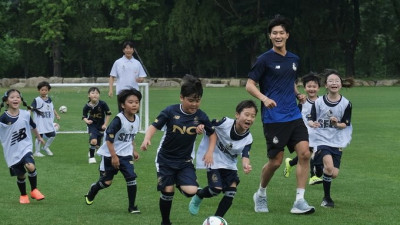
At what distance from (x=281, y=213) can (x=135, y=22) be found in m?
46.2

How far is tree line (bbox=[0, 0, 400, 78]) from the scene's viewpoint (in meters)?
51.7

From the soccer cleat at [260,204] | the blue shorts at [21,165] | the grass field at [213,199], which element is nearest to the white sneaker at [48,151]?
the grass field at [213,199]

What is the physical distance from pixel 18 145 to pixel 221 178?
2962mm

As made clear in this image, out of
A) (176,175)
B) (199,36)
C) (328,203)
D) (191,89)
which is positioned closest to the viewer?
(191,89)

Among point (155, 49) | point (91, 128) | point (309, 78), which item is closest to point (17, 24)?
point (155, 49)

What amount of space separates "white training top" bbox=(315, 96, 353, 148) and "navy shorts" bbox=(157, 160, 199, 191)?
240cm

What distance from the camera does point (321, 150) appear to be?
9586mm

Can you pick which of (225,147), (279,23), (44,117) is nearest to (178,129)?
(225,147)

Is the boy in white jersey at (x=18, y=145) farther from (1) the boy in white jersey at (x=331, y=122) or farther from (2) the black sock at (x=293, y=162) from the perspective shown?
(2) the black sock at (x=293, y=162)

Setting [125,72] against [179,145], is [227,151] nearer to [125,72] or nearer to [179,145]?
[179,145]

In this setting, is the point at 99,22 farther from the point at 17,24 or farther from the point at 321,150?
the point at 321,150

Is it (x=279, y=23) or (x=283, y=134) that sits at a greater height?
(x=279, y=23)

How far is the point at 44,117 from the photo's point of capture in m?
15.7

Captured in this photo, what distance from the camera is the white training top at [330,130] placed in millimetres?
9555
